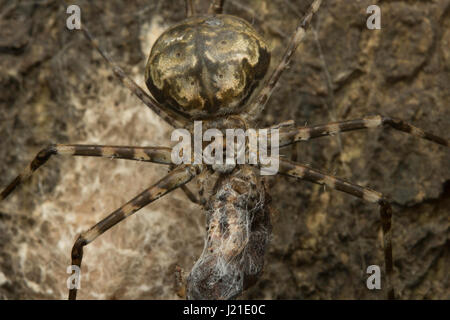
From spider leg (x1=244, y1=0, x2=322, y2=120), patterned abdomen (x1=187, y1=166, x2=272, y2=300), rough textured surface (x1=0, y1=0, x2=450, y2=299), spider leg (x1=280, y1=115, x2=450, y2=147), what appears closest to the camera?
patterned abdomen (x1=187, y1=166, x2=272, y2=300)

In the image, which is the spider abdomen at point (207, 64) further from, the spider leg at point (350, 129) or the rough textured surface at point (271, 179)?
the rough textured surface at point (271, 179)

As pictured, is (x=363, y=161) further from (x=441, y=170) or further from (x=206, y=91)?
(x=206, y=91)

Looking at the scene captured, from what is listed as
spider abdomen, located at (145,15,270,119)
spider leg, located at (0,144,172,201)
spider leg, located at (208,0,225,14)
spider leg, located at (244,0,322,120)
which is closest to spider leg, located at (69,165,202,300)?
spider leg, located at (0,144,172,201)

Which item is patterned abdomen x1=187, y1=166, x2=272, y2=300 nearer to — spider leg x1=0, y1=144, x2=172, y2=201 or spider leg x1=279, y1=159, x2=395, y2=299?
spider leg x1=279, y1=159, x2=395, y2=299

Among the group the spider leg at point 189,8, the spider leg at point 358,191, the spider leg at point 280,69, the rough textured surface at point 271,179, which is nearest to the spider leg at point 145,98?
the rough textured surface at point 271,179

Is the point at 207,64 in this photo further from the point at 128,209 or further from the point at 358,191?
the point at 358,191

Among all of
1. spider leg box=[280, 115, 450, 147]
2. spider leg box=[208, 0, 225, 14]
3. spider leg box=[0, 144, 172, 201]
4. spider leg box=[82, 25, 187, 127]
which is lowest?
spider leg box=[0, 144, 172, 201]

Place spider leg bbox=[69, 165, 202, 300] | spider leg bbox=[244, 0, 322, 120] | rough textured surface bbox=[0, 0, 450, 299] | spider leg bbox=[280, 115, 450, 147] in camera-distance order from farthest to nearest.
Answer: rough textured surface bbox=[0, 0, 450, 299]
spider leg bbox=[244, 0, 322, 120]
spider leg bbox=[280, 115, 450, 147]
spider leg bbox=[69, 165, 202, 300]
